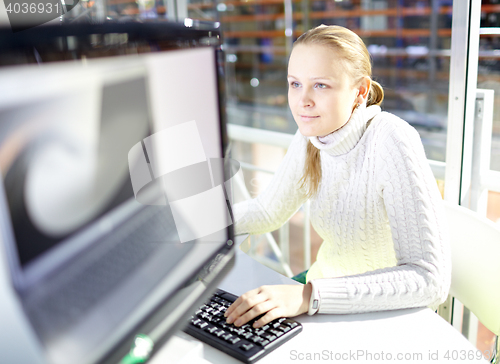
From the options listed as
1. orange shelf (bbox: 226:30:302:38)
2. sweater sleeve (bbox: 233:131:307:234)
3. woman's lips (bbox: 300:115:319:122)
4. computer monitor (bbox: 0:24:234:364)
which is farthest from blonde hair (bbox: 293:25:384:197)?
orange shelf (bbox: 226:30:302:38)

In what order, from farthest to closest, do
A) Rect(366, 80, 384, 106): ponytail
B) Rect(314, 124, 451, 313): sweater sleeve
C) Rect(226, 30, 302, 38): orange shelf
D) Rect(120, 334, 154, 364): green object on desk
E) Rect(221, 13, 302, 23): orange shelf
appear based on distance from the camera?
Rect(226, 30, 302, 38): orange shelf → Rect(221, 13, 302, 23): orange shelf → Rect(366, 80, 384, 106): ponytail → Rect(314, 124, 451, 313): sweater sleeve → Rect(120, 334, 154, 364): green object on desk

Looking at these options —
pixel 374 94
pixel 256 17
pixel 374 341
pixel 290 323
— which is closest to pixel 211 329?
pixel 290 323

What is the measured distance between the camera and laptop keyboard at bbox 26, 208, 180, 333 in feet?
1.06

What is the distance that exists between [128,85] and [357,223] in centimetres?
65

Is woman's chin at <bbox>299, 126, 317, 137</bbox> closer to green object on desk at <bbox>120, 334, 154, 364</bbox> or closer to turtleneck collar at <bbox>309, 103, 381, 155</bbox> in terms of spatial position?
turtleneck collar at <bbox>309, 103, 381, 155</bbox>

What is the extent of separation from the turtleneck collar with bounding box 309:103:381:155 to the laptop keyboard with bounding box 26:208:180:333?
0.48 meters

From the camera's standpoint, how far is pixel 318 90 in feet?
2.69

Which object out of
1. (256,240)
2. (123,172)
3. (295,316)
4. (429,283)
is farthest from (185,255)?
(256,240)

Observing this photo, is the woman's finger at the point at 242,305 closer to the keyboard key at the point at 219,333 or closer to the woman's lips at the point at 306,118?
the keyboard key at the point at 219,333

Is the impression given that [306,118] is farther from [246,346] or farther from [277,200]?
[246,346]

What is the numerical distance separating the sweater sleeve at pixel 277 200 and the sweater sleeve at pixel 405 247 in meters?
0.24

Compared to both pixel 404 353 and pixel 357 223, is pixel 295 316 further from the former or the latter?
pixel 357 223

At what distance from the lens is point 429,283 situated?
72 cm

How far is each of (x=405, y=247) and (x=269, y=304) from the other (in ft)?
0.91
